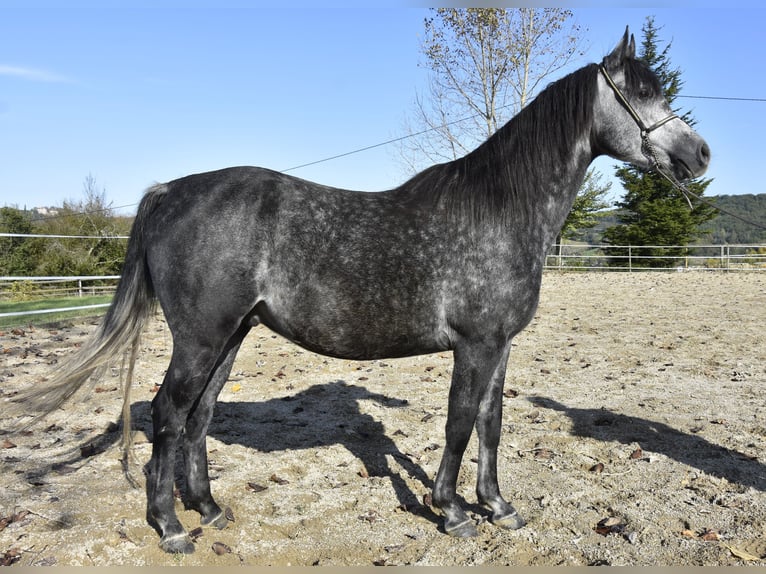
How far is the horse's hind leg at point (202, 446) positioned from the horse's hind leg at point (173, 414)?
0.24 metres

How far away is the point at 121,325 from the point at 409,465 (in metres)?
2.38

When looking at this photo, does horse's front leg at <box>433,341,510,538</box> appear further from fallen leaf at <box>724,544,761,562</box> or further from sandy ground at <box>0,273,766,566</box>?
fallen leaf at <box>724,544,761,562</box>

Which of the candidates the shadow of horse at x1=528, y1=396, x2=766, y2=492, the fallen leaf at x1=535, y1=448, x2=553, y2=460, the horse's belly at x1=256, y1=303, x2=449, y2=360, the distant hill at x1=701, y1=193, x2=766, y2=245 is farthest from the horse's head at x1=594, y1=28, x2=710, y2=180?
the distant hill at x1=701, y1=193, x2=766, y2=245

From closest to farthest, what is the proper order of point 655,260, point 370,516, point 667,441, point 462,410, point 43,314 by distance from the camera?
point 462,410
point 370,516
point 667,441
point 43,314
point 655,260

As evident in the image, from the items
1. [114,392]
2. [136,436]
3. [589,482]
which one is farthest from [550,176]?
[114,392]

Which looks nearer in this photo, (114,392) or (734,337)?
(114,392)

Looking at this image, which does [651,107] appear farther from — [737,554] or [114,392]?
[114,392]

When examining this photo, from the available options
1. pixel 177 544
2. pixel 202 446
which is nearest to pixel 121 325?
pixel 202 446

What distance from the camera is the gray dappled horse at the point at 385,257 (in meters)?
3.12

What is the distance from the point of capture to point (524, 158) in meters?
3.33

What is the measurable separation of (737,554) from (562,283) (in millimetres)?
16935

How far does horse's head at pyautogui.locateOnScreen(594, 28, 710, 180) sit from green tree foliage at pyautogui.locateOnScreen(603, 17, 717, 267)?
27445mm

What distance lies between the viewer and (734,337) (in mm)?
8773

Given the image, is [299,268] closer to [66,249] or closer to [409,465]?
[409,465]
